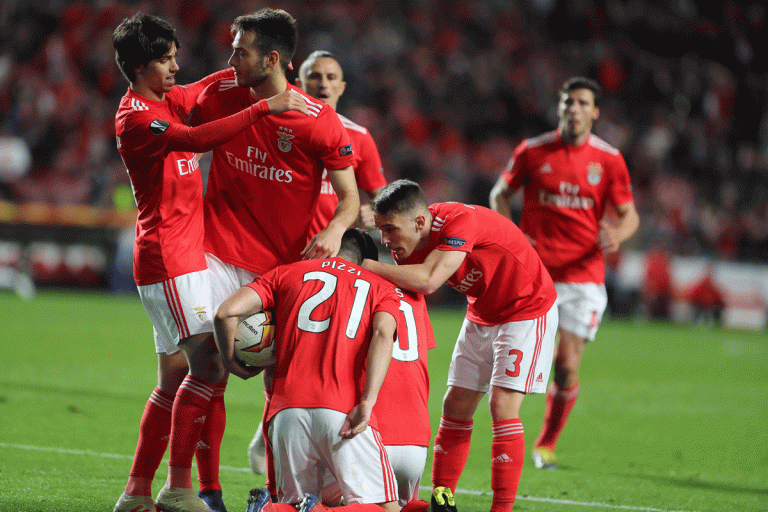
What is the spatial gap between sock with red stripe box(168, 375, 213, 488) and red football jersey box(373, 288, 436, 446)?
0.86 meters

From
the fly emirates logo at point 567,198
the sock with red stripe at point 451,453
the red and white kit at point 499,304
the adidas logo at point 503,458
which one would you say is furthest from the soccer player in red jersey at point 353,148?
the adidas logo at point 503,458

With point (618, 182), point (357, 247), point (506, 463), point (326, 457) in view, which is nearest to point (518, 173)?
point (618, 182)

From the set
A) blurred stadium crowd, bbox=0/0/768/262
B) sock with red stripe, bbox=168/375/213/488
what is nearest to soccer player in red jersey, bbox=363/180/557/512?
sock with red stripe, bbox=168/375/213/488

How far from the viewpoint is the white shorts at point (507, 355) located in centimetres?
440

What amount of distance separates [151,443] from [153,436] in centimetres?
4

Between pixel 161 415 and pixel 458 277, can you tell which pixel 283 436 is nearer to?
pixel 161 415

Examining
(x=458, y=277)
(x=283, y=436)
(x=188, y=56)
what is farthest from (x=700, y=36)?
(x=283, y=436)

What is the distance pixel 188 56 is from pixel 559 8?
906 centimetres

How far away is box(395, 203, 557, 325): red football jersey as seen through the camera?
437 cm

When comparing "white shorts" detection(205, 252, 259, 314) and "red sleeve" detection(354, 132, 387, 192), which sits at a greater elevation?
"red sleeve" detection(354, 132, 387, 192)

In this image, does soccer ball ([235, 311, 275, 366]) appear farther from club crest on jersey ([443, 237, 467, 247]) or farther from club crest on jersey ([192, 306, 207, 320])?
club crest on jersey ([443, 237, 467, 247])

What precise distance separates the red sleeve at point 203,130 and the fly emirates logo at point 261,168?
38 cm

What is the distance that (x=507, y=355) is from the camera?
174 inches

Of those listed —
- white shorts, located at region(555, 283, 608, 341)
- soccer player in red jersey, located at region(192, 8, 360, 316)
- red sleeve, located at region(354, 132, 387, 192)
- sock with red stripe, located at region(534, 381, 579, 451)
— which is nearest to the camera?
soccer player in red jersey, located at region(192, 8, 360, 316)
